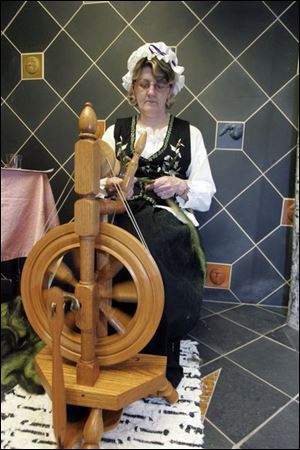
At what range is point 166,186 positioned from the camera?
0.80m

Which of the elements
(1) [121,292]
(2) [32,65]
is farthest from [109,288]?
(2) [32,65]

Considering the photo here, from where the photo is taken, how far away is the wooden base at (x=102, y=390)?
0.52 metres

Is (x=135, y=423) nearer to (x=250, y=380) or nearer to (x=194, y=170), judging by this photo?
(x=250, y=380)

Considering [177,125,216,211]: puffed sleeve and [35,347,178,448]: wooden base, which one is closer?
[35,347,178,448]: wooden base

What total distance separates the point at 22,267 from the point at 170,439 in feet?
1.47

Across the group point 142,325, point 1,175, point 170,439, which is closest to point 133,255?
point 142,325

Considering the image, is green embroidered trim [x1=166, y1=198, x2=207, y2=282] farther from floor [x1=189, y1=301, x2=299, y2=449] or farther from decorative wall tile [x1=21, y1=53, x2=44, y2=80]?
decorative wall tile [x1=21, y1=53, x2=44, y2=80]

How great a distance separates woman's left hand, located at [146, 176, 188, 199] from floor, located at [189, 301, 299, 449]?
0.45 m

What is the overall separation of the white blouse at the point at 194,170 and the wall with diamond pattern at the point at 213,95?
326mm

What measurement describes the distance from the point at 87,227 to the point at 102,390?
12.1 inches

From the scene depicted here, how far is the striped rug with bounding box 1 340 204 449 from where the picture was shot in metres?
0.46

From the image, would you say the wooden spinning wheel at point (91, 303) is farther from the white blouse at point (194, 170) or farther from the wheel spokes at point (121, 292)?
the white blouse at point (194, 170)

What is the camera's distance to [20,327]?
0.46 meters

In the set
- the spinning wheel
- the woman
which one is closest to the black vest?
the woman
